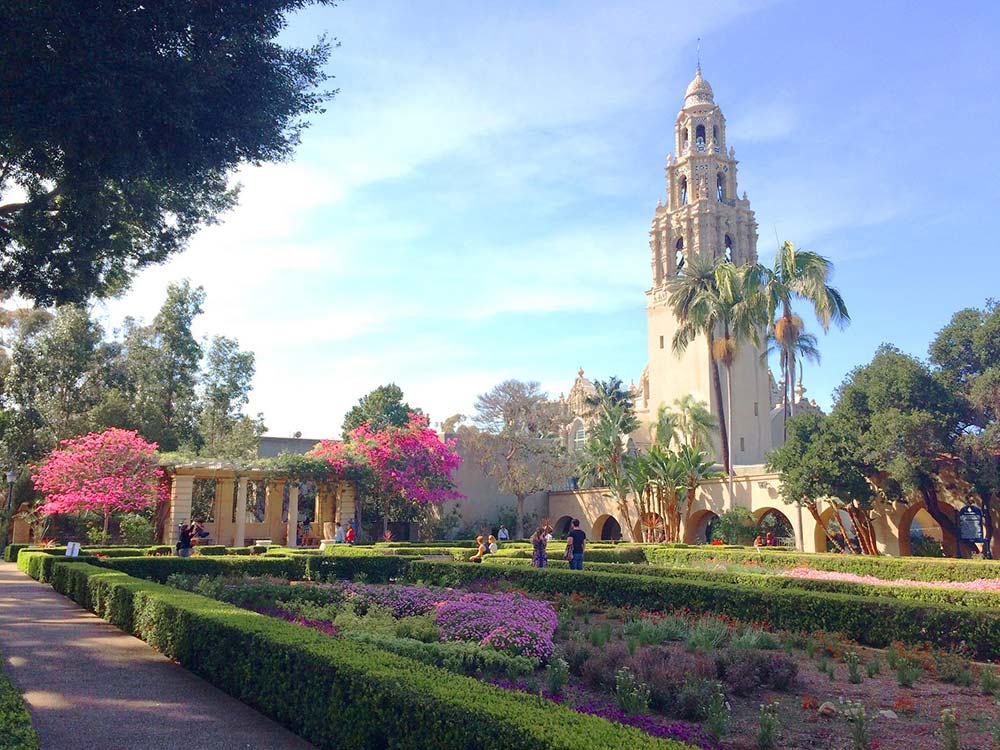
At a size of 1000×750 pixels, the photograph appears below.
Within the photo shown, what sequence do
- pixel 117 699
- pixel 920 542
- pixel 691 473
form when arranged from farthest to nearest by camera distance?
pixel 691 473
pixel 920 542
pixel 117 699

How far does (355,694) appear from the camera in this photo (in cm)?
536

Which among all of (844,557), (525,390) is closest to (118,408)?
(525,390)

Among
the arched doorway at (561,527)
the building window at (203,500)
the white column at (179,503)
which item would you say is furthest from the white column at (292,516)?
the arched doorway at (561,527)

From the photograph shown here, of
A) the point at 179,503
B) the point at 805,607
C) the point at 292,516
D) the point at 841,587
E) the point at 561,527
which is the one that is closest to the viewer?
the point at 805,607

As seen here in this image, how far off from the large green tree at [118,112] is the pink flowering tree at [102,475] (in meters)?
15.7

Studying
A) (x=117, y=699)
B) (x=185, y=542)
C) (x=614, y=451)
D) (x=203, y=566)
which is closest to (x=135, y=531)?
(x=185, y=542)

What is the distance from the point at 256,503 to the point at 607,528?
21606 millimetres

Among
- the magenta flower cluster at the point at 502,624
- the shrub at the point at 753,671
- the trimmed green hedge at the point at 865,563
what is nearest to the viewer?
the shrub at the point at 753,671

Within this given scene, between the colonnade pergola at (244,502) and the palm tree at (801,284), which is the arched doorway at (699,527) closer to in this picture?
the palm tree at (801,284)

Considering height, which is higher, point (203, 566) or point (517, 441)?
point (517, 441)

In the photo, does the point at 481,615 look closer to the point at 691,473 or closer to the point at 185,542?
the point at 185,542

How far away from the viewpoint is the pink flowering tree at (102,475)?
2788cm

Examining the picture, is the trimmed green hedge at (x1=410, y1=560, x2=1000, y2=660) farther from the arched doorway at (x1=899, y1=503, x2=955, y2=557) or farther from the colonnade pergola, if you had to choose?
the colonnade pergola

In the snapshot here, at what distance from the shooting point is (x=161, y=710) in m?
6.81
